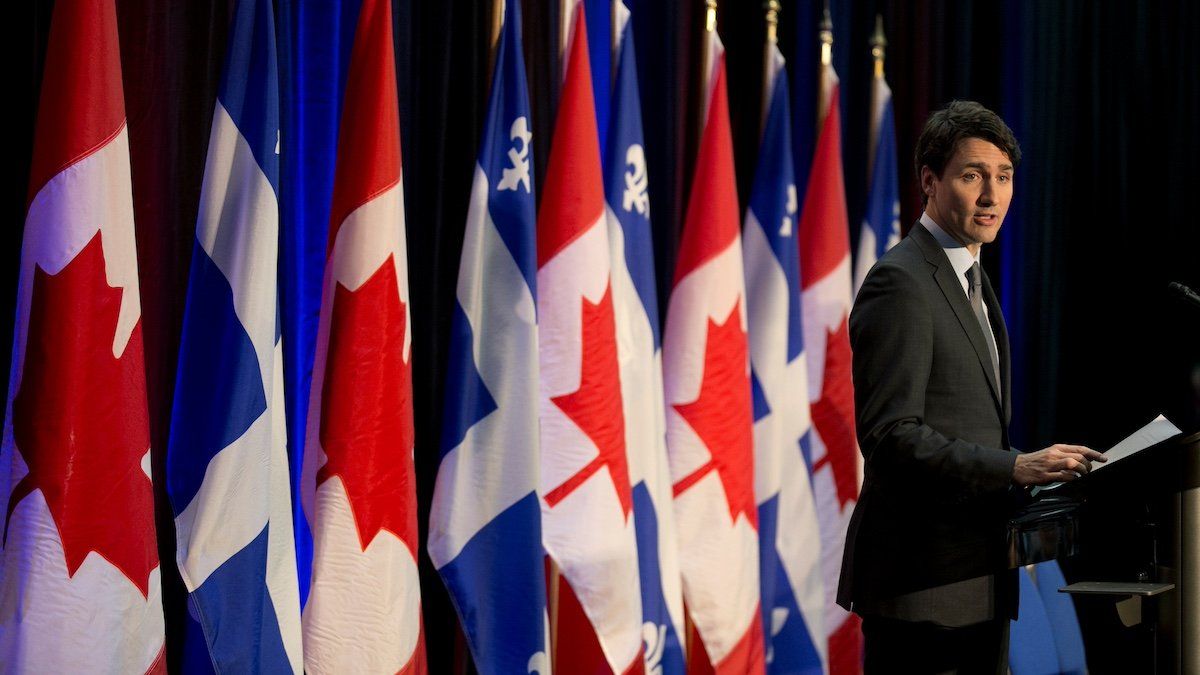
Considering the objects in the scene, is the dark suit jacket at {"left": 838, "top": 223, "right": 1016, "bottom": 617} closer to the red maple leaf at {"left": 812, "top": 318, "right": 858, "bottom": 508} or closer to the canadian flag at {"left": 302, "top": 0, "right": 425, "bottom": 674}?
the canadian flag at {"left": 302, "top": 0, "right": 425, "bottom": 674}

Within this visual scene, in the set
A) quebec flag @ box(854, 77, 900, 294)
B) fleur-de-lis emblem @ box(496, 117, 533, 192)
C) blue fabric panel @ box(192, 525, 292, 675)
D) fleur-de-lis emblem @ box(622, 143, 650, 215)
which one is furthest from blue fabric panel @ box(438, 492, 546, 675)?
quebec flag @ box(854, 77, 900, 294)

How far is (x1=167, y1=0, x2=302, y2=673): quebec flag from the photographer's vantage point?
2.81 meters

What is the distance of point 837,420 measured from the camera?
13.9 feet

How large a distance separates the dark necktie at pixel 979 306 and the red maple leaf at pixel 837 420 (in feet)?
6.98

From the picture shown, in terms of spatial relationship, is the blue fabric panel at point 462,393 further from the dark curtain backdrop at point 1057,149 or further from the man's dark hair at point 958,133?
the man's dark hair at point 958,133

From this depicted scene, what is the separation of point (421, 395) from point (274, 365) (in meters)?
0.68

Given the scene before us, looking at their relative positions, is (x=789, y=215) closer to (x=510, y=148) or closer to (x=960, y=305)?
(x=510, y=148)

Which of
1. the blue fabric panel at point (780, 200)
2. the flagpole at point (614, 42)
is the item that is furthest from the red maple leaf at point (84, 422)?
the blue fabric panel at point (780, 200)

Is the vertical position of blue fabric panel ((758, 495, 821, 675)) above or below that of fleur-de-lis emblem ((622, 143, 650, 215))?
below

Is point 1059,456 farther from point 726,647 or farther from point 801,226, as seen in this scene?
point 801,226

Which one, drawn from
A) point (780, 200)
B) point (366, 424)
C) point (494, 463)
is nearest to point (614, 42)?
point (780, 200)

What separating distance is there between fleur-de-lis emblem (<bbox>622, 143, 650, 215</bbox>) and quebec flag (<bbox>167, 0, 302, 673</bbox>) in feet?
3.70

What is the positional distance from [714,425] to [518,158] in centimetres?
100

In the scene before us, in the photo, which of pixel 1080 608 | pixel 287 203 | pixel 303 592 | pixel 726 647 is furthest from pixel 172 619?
pixel 1080 608
